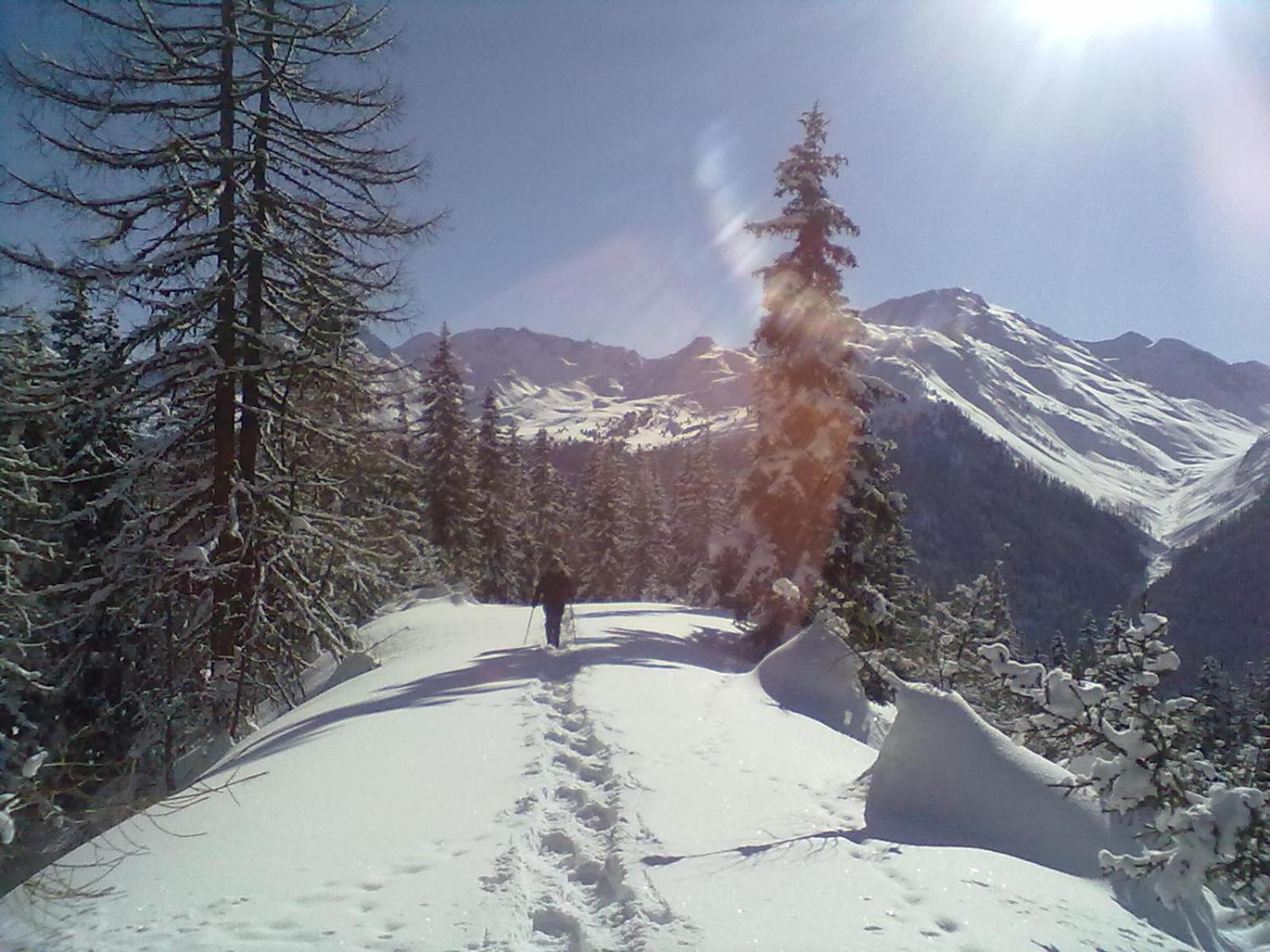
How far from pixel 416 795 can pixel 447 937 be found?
7.60ft

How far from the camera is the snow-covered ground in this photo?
4.38 m

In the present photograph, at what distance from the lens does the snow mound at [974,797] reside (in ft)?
20.3

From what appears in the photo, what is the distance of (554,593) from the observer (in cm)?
1410

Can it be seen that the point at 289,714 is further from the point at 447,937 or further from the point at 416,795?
the point at 447,937

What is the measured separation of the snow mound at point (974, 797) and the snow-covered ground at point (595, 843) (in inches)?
0.8

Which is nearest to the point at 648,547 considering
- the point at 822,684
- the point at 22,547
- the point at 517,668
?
the point at 822,684

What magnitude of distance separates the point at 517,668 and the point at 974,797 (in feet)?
24.0

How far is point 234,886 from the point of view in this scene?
4.77 m

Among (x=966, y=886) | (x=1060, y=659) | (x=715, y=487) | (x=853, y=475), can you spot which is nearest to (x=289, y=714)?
(x=966, y=886)

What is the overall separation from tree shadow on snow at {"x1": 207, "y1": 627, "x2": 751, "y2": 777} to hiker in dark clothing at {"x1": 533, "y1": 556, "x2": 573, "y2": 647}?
44cm

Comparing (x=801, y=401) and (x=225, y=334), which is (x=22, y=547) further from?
(x=801, y=401)

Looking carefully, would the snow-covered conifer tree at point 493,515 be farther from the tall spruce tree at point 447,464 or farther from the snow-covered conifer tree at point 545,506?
the snow-covered conifer tree at point 545,506

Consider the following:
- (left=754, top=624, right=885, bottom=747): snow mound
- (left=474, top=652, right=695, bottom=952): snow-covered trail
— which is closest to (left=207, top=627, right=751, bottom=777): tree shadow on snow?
(left=754, top=624, right=885, bottom=747): snow mound

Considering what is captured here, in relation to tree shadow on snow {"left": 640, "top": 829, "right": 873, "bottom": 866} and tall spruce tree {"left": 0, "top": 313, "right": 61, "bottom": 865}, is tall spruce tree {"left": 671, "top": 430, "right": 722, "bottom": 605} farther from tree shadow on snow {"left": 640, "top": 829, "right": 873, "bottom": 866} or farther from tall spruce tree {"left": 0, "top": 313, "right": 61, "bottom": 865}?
tree shadow on snow {"left": 640, "top": 829, "right": 873, "bottom": 866}
